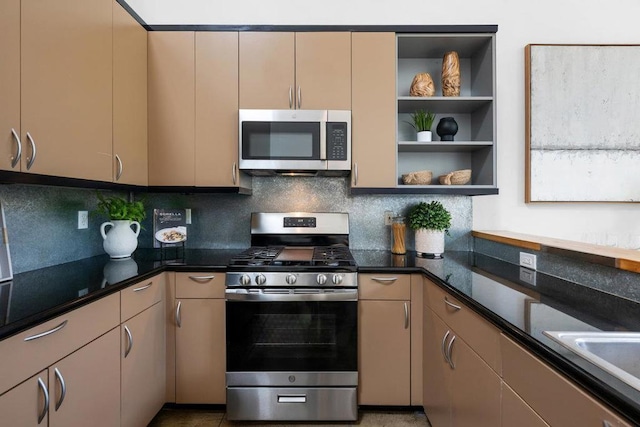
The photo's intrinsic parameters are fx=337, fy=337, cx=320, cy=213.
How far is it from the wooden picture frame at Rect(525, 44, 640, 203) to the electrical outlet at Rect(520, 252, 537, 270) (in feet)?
2.81

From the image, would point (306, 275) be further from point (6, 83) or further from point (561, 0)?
point (561, 0)

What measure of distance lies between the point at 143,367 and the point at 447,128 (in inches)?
87.5

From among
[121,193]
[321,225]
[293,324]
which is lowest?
[293,324]

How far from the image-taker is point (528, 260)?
175 centimetres

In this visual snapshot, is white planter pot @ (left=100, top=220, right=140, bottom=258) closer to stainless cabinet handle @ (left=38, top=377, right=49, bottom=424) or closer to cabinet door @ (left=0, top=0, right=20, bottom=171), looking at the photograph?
cabinet door @ (left=0, top=0, right=20, bottom=171)

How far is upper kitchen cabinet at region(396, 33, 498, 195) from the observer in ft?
6.94

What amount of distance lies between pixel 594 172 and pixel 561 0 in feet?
4.14

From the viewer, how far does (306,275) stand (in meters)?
1.79

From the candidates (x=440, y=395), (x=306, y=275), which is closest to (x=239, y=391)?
(x=306, y=275)

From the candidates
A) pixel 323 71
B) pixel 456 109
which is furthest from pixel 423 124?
pixel 323 71

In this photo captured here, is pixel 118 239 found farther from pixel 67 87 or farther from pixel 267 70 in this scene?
pixel 267 70

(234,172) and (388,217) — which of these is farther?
(388,217)

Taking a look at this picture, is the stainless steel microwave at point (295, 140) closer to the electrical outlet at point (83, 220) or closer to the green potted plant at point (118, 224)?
the green potted plant at point (118, 224)

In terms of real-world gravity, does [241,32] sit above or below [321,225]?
above
